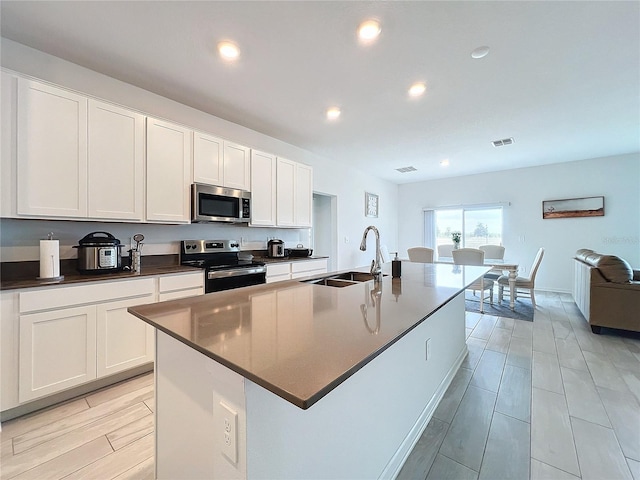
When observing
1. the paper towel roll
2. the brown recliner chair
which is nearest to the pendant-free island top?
the paper towel roll

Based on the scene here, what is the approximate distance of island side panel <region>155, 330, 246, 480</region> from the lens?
0.72 meters

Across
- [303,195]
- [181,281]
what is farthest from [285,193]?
[181,281]

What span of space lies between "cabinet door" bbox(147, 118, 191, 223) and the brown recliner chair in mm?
4682

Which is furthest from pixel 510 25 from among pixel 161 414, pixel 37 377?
pixel 37 377

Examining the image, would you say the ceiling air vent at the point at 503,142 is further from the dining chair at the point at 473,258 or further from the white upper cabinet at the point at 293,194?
the white upper cabinet at the point at 293,194

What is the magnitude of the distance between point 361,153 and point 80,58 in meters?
3.70

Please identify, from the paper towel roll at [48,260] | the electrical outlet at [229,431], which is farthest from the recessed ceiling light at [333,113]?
the electrical outlet at [229,431]

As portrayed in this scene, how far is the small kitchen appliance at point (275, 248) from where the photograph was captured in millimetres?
3801

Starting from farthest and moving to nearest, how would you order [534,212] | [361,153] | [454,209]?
[454,209], [534,212], [361,153]

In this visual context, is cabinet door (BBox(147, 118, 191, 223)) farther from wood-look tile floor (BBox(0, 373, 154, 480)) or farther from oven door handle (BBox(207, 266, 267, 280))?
wood-look tile floor (BBox(0, 373, 154, 480))

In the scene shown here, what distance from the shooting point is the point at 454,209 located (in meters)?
6.64

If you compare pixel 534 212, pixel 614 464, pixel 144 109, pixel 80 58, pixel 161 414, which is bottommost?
pixel 614 464

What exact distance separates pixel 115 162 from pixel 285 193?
196 cm

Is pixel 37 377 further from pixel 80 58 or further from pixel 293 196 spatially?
pixel 293 196
